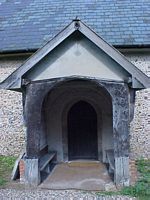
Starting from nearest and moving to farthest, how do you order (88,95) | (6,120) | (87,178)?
(87,178)
(88,95)
(6,120)

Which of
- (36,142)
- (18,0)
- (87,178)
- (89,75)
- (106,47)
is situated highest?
(18,0)

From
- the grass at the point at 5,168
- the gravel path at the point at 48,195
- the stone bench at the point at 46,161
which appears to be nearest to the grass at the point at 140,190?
the gravel path at the point at 48,195

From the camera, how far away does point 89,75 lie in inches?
301

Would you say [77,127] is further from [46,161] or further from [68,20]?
[68,20]

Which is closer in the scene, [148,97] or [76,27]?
[76,27]

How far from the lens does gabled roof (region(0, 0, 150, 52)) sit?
1140cm

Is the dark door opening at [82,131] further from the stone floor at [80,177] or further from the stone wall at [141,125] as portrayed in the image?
the stone wall at [141,125]

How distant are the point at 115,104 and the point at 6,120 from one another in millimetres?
5482

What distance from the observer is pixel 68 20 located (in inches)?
482

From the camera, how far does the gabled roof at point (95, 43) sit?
7512 millimetres

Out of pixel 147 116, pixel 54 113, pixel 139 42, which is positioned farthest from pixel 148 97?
pixel 54 113

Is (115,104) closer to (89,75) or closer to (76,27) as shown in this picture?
(89,75)

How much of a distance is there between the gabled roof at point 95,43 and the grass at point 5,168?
8.28ft

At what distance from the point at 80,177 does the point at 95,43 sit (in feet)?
12.1
